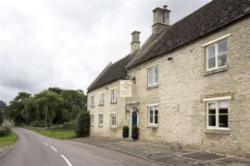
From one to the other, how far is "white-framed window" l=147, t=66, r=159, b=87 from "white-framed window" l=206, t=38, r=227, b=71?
20.9 ft

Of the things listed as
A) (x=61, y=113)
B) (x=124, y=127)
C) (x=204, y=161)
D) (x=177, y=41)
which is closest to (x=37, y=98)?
(x=61, y=113)

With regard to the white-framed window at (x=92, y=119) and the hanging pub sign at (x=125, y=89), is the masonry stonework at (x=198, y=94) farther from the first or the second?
the white-framed window at (x=92, y=119)

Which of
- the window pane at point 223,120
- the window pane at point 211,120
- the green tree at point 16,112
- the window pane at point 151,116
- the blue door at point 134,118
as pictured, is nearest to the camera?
the window pane at point 223,120

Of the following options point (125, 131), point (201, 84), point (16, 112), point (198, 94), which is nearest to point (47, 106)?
point (16, 112)

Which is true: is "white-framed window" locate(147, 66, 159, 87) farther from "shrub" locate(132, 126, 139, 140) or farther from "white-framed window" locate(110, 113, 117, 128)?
"white-framed window" locate(110, 113, 117, 128)

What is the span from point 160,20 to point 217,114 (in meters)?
17.1

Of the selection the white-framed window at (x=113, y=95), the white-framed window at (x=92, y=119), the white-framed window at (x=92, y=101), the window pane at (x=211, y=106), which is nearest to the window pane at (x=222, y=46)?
the window pane at (x=211, y=106)

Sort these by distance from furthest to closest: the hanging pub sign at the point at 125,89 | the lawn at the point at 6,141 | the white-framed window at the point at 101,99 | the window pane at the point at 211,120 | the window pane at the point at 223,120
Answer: the white-framed window at the point at 101,99
the lawn at the point at 6,141
the hanging pub sign at the point at 125,89
the window pane at the point at 211,120
the window pane at the point at 223,120

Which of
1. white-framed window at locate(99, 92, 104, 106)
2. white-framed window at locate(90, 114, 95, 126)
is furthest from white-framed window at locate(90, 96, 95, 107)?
white-framed window at locate(99, 92, 104, 106)

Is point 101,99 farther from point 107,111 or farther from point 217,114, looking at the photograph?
point 217,114

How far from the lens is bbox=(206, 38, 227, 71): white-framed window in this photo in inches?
671

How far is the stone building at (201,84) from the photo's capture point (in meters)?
15.6

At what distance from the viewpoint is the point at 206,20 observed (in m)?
20.1

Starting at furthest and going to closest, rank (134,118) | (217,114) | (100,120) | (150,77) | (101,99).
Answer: (101,99), (100,120), (134,118), (150,77), (217,114)
